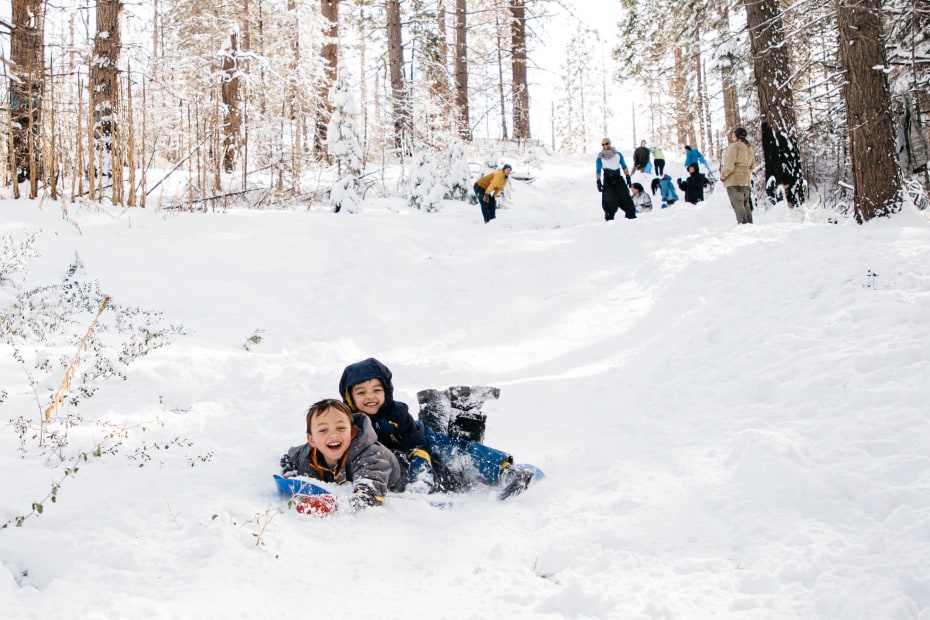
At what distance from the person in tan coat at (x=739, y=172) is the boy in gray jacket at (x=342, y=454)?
352 inches

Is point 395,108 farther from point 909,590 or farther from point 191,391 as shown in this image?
point 909,590

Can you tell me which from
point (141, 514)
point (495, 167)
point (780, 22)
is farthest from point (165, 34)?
point (141, 514)

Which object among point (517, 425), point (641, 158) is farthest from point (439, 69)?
point (517, 425)

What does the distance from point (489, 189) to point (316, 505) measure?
36.3ft

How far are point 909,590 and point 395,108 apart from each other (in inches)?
726

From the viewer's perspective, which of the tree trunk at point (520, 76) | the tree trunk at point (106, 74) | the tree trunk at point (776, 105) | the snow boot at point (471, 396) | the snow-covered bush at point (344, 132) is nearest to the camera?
the snow boot at point (471, 396)

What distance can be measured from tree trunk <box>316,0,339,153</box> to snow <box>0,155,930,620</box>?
11499mm

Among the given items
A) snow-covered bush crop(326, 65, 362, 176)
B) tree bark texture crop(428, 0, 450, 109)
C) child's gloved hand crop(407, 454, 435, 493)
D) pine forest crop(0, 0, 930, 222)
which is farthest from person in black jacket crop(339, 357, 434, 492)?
tree bark texture crop(428, 0, 450, 109)

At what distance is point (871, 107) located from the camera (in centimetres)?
853

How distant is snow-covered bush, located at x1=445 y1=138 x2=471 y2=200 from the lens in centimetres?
1608

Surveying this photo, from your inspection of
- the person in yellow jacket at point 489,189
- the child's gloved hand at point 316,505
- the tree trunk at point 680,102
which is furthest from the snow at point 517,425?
the tree trunk at point 680,102

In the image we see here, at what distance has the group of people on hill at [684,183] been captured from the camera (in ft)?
35.3

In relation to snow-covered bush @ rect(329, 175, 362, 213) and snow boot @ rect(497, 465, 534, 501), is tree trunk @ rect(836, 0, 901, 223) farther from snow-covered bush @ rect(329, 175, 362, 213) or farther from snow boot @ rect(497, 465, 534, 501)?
snow-covered bush @ rect(329, 175, 362, 213)

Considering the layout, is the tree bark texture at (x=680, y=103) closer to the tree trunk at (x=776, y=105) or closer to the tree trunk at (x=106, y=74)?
the tree trunk at (x=776, y=105)
